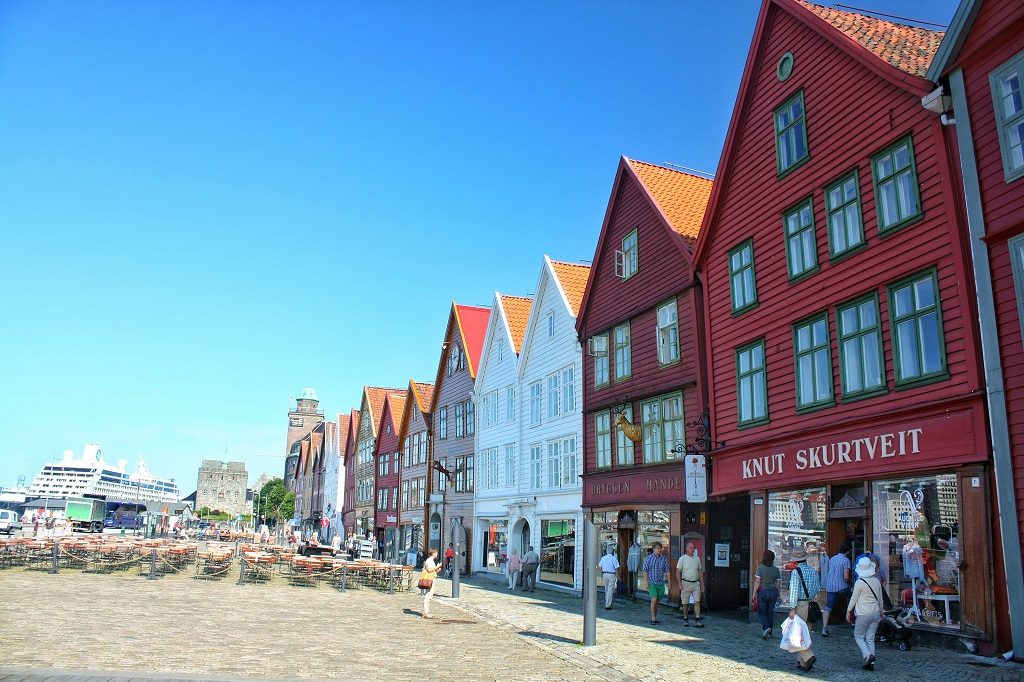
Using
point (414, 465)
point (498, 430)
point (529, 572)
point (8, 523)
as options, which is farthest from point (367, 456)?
point (529, 572)

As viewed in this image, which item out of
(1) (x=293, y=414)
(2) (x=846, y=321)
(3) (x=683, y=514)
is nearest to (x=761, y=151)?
(2) (x=846, y=321)

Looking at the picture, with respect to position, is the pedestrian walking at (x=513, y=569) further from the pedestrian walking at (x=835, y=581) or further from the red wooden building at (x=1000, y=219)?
the red wooden building at (x=1000, y=219)

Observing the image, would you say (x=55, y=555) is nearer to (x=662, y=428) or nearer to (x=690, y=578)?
(x=662, y=428)

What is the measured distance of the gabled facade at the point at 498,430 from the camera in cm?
3672

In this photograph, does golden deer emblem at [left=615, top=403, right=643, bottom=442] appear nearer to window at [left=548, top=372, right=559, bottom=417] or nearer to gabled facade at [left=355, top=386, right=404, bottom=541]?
window at [left=548, top=372, right=559, bottom=417]

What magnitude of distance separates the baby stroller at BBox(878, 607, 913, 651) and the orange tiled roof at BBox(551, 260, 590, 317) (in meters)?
18.0

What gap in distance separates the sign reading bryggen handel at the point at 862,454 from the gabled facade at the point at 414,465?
3064 centimetres

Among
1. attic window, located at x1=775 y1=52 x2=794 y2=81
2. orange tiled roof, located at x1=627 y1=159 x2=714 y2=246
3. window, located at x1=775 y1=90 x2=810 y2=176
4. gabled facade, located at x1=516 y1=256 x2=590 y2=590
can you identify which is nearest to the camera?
window, located at x1=775 y1=90 x2=810 y2=176

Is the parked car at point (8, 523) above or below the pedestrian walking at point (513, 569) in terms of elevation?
above

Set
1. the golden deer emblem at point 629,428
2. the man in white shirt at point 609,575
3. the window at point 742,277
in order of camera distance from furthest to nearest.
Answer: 1. the golden deer emblem at point 629,428
2. the man in white shirt at point 609,575
3. the window at point 742,277

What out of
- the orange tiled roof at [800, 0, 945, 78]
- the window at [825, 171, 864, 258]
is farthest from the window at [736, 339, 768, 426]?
the orange tiled roof at [800, 0, 945, 78]

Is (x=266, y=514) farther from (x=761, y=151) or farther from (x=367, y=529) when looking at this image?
(x=761, y=151)

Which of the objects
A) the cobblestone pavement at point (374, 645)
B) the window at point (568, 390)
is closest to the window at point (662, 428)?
the cobblestone pavement at point (374, 645)

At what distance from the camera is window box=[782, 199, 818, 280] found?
1786 cm
